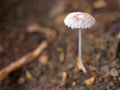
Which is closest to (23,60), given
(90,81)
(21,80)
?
(21,80)

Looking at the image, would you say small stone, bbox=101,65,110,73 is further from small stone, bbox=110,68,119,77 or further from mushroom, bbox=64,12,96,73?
mushroom, bbox=64,12,96,73

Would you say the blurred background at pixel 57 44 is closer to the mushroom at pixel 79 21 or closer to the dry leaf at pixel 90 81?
the dry leaf at pixel 90 81

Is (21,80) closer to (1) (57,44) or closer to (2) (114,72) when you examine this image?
(1) (57,44)

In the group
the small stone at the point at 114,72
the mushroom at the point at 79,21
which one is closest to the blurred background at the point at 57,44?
the small stone at the point at 114,72

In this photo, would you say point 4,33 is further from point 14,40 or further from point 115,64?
point 115,64

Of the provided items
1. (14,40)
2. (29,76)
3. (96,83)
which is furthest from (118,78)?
(14,40)

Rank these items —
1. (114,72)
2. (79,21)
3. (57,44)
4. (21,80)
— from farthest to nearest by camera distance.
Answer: (57,44) → (21,80) → (114,72) → (79,21)
